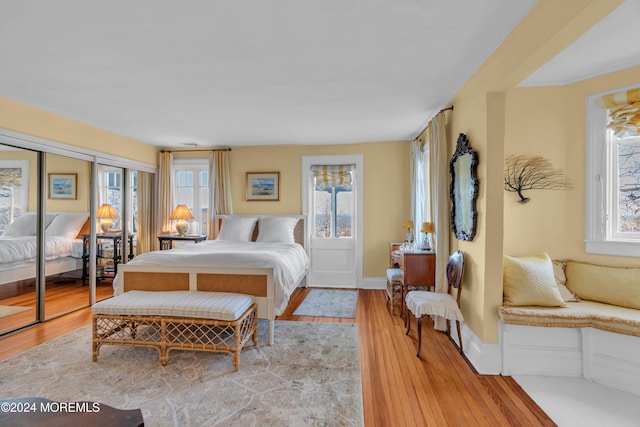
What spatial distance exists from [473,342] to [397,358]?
2.16ft

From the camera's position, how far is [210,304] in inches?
99.0

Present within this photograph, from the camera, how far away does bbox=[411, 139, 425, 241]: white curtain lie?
4172mm

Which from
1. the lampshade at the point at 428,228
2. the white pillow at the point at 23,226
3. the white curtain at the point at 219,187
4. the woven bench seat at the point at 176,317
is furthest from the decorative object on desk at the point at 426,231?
the white pillow at the point at 23,226

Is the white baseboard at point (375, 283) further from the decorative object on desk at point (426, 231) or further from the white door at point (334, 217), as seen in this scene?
the decorative object on desk at point (426, 231)

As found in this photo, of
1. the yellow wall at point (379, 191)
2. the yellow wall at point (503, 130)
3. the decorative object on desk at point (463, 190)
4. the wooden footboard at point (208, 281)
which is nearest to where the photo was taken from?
the yellow wall at point (503, 130)

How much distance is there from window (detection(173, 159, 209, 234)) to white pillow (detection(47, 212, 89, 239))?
5.44 ft

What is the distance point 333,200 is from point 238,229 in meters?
1.67

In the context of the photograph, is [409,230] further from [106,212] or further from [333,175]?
[106,212]

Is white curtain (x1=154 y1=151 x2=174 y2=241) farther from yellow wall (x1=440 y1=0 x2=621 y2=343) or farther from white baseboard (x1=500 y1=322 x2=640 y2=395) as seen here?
white baseboard (x1=500 y1=322 x2=640 y2=395)

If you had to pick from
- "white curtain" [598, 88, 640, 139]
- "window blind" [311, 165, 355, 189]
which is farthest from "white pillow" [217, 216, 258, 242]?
"white curtain" [598, 88, 640, 139]

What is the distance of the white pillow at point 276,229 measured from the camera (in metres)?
4.62

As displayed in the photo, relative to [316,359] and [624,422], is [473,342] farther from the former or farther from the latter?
[316,359]

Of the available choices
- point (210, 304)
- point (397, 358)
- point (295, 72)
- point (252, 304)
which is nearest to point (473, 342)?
point (397, 358)

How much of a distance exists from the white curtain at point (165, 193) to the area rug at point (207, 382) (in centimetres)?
256
